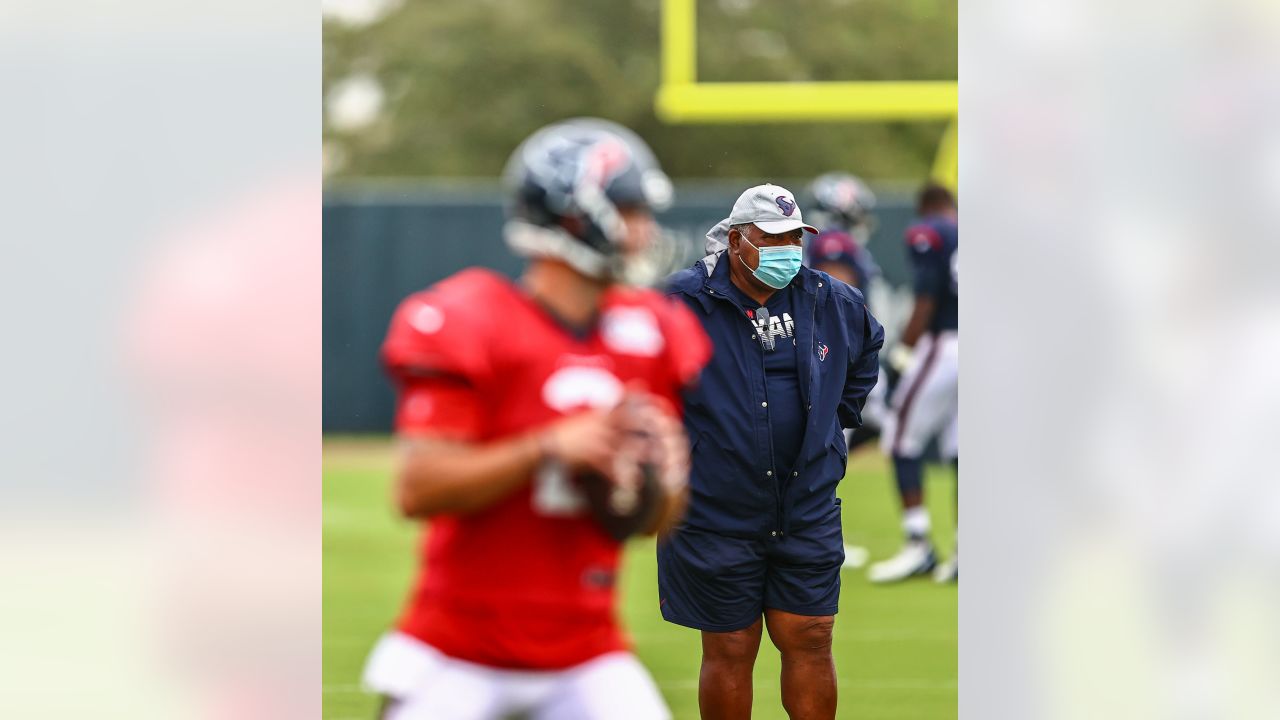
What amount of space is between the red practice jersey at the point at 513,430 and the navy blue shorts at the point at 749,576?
6.44 feet

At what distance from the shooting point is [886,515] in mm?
12680

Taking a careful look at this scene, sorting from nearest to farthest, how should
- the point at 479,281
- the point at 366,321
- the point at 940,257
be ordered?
the point at 479,281, the point at 940,257, the point at 366,321

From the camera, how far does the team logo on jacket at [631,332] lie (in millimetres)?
3371

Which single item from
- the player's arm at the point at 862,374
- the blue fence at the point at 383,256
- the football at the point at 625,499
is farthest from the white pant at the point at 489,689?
the blue fence at the point at 383,256

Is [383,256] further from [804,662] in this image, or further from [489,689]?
[489,689]

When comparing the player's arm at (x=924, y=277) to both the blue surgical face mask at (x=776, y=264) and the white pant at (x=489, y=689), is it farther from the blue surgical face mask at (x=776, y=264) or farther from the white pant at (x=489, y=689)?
the white pant at (x=489, y=689)

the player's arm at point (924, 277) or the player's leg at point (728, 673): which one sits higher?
the player's arm at point (924, 277)

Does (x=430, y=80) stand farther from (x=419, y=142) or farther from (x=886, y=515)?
(x=886, y=515)

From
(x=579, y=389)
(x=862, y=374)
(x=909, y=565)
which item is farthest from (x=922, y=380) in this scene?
(x=579, y=389)

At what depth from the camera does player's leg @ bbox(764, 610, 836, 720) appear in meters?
5.44
